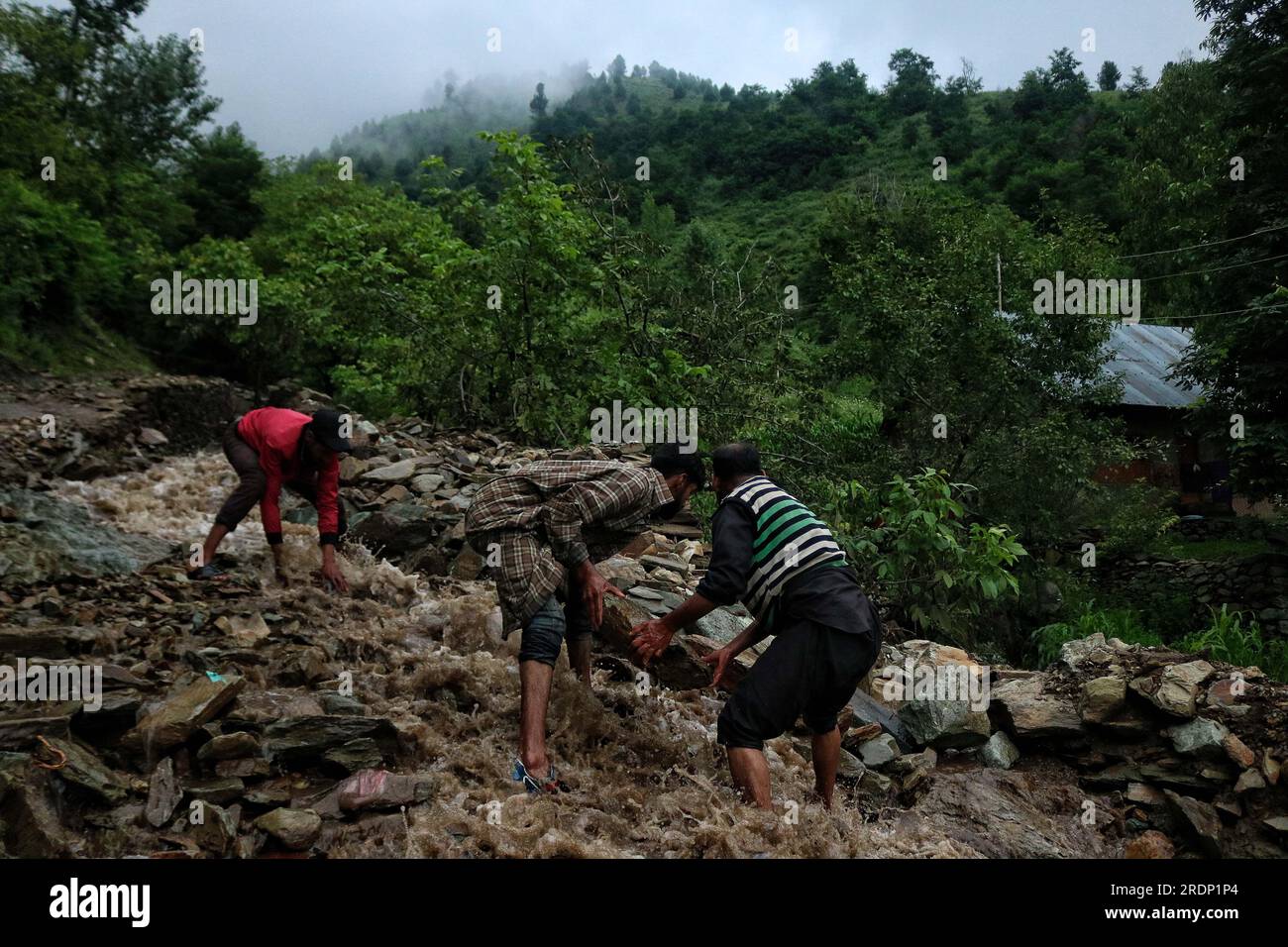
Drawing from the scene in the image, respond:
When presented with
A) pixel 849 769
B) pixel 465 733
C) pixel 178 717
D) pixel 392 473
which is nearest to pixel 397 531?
pixel 392 473

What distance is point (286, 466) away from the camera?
6.29m

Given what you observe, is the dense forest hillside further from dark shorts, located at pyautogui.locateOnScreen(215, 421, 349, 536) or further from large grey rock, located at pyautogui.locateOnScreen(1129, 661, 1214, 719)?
dark shorts, located at pyautogui.locateOnScreen(215, 421, 349, 536)

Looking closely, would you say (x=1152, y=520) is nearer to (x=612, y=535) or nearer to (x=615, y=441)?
(x=615, y=441)

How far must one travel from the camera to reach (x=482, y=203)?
44.4ft

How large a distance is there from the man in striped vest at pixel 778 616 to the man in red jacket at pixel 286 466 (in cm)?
324

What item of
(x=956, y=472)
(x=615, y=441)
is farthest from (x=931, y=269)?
(x=615, y=441)

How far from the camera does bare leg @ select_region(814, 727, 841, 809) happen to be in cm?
398

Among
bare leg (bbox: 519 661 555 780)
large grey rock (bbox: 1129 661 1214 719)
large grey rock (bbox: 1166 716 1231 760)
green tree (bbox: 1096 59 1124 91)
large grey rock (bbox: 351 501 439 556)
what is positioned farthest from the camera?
green tree (bbox: 1096 59 1124 91)

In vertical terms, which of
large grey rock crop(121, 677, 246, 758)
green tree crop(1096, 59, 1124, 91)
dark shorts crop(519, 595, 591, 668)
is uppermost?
green tree crop(1096, 59, 1124, 91)

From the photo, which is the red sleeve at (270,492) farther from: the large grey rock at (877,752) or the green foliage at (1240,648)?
the green foliage at (1240,648)

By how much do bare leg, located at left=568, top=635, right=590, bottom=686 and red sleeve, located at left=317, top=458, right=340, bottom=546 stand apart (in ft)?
7.77

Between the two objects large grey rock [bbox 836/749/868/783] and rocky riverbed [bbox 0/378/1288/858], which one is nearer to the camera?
rocky riverbed [bbox 0/378/1288/858]

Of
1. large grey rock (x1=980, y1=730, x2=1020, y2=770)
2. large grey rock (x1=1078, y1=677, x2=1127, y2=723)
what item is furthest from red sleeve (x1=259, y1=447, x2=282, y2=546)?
large grey rock (x1=1078, y1=677, x2=1127, y2=723)
